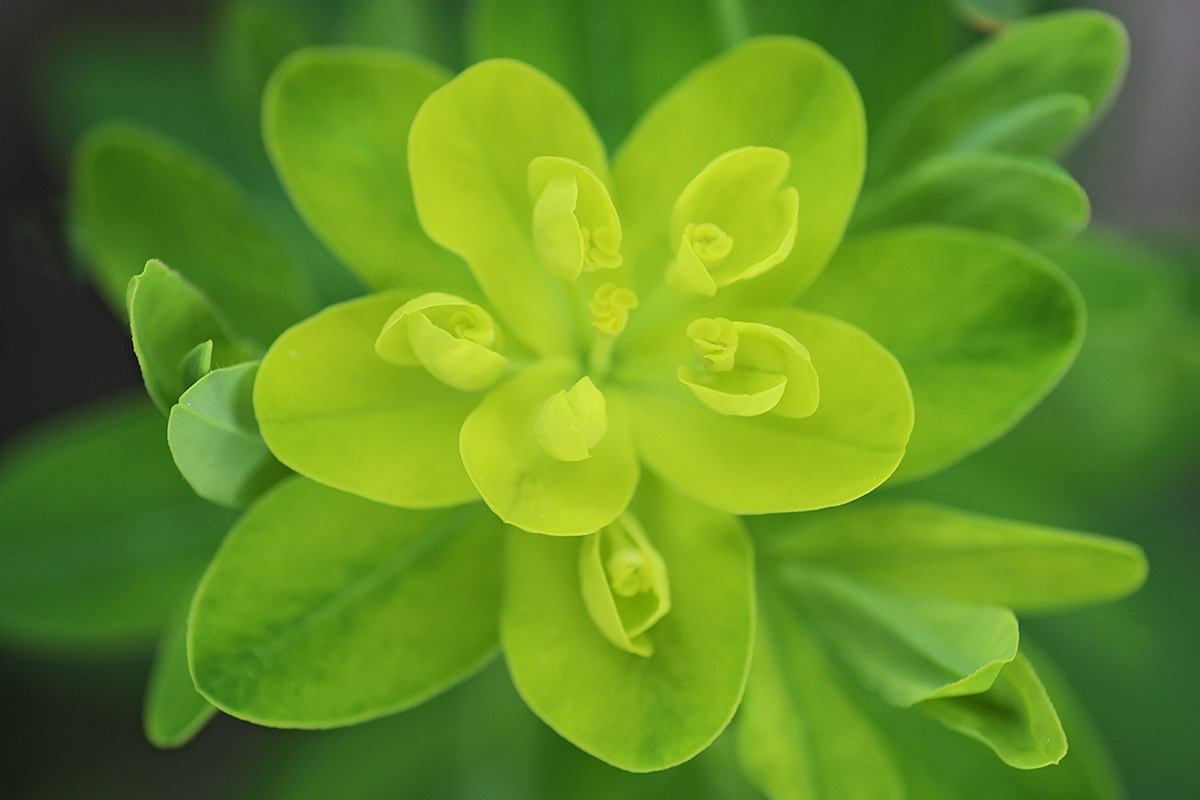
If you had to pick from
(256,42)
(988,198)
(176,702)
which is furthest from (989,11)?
(176,702)

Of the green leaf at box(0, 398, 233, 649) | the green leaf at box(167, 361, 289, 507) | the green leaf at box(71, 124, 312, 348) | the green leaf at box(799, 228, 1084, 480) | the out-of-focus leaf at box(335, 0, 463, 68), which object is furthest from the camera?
the out-of-focus leaf at box(335, 0, 463, 68)

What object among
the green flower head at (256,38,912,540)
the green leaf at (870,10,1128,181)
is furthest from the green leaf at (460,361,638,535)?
the green leaf at (870,10,1128,181)

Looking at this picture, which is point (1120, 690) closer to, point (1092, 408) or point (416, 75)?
point (1092, 408)

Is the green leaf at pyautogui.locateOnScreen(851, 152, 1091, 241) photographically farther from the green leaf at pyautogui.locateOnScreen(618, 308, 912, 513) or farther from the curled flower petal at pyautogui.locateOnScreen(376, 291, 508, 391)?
the curled flower petal at pyautogui.locateOnScreen(376, 291, 508, 391)

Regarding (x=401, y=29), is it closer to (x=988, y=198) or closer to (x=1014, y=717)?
(x=988, y=198)

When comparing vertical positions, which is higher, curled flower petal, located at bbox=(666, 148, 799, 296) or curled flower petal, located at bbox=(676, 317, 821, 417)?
curled flower petal, located at bbox=(666, 148, 799, 296)
